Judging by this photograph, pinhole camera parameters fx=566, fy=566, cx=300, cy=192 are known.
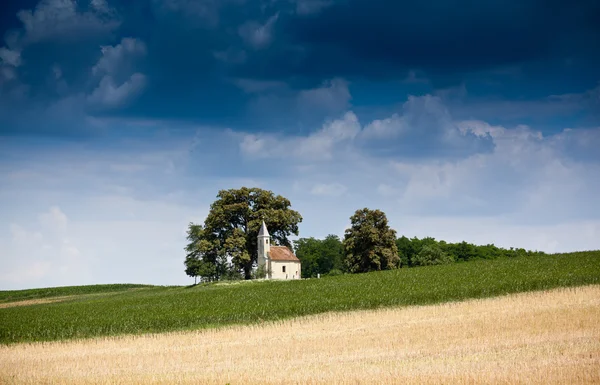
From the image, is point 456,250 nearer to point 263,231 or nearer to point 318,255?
point 318,255

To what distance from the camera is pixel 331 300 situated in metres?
36.9

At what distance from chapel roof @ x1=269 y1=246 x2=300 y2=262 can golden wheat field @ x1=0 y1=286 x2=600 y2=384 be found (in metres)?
49.4

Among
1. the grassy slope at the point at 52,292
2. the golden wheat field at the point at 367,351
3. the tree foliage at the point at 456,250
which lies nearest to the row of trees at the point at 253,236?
the grassy slope at the point at 52,292

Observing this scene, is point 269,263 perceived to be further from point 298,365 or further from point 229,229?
point 298,365

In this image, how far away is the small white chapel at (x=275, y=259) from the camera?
261 feet

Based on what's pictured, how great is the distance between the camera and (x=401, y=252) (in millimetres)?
120188

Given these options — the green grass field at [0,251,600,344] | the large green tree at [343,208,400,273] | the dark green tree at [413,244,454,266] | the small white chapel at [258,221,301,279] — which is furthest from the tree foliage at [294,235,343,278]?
the green grass field at [0,251,600,344]

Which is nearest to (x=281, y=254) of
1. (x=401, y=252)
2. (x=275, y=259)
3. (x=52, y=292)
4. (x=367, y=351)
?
(x=275, y=259)

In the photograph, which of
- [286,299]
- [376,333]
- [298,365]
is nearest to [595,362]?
[298,365]

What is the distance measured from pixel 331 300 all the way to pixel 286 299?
4.16m

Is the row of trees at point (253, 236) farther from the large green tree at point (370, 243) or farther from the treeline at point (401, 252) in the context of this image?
the treeline at point (401, 252)

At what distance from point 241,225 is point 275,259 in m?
7.14

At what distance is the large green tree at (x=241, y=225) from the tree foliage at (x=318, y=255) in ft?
139

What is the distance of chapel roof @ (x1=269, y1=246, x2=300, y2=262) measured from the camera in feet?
267
